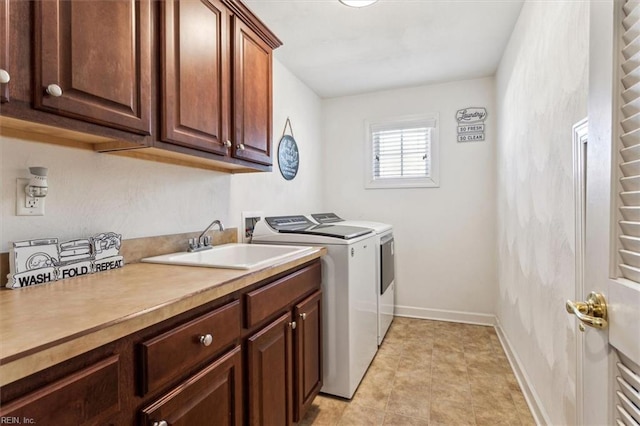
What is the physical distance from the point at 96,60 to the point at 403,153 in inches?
114

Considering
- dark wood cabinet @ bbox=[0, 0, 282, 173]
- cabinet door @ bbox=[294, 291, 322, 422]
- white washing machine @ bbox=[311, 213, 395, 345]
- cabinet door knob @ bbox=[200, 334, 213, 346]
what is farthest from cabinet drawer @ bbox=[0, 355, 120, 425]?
white washing machine @ bbox=[311, 213, 395, 345]

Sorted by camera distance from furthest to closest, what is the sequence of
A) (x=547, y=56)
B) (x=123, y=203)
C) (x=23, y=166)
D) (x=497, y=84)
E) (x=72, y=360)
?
(x=497, y=84) → (x=547, y=56) → (x=123, y=203) → (x=23, y=166) → (x=72, y=360)

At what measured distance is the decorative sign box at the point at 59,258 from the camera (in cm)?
100

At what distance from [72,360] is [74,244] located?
0.69m

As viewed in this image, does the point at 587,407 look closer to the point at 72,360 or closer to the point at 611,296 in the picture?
the point at 611,296

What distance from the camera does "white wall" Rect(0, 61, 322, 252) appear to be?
1.04 m

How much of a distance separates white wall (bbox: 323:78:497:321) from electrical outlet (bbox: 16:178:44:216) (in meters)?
2.83

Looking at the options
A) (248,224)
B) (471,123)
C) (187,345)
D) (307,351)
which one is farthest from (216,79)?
(471,123)

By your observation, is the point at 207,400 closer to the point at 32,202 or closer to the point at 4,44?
the point at 32,202

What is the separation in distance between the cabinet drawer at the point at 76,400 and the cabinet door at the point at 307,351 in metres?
0.94

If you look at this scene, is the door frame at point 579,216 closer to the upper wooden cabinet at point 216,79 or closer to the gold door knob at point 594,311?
the gold door knob at point 594,311

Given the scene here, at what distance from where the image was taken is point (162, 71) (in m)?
1.22

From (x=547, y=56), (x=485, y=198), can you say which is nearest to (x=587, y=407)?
(x=547, y=56)

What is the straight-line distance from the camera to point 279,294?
4.58 ft
